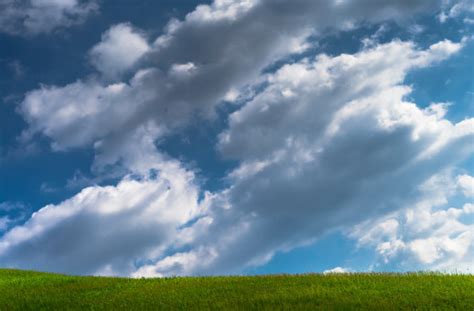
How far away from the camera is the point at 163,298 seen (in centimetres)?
2356

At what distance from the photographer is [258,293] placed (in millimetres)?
23250

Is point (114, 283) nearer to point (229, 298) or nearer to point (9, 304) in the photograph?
point (9, 304)

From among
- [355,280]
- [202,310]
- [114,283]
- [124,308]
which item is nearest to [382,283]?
[355,280]

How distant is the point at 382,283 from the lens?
2492 cm

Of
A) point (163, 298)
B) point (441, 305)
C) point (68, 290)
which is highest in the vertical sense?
point (68, 290)

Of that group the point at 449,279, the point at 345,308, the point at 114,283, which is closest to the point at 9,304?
the point at 114,283

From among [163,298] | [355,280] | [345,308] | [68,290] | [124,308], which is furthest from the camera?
[68,290]

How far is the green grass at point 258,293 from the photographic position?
20.7 meters

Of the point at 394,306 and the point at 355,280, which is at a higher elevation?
the point at 355,280

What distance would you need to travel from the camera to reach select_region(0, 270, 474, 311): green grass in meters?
20.7

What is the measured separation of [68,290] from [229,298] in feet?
33.0

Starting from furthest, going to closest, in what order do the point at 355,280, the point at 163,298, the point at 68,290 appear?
the point at 68,290, the point at 355,280, the point at 163,298

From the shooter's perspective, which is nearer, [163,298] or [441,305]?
[441,305]

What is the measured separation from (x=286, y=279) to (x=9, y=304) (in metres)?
12.7
